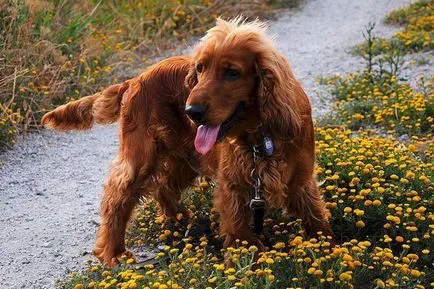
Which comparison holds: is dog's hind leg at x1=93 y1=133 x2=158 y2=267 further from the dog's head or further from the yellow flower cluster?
the yellow flower cluster

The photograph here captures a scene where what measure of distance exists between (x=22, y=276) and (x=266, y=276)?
5.57 ft

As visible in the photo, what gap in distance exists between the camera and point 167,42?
30.5 ft

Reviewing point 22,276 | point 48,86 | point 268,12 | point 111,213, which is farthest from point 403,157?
point 268,12

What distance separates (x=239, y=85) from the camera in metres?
3.54

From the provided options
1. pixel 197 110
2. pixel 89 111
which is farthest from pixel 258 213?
pixel 89 111

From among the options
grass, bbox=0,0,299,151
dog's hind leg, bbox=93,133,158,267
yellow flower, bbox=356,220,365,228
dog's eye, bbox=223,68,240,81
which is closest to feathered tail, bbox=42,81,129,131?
dog's hind leg, bbox=93,133,158,267

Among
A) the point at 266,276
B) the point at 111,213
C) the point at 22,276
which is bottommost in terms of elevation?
the point at 22,276

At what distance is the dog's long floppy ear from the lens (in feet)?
11.6

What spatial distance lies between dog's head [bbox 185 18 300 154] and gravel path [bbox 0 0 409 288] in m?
1.46

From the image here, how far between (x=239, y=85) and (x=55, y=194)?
2.46 metres

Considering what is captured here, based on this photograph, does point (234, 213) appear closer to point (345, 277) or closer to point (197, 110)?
point (197, 110)

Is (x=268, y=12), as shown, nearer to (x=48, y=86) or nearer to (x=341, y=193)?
(x=48, y=86)

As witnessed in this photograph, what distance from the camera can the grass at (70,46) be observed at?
6.65 m

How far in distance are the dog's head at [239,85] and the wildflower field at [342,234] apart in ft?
1.81
